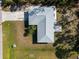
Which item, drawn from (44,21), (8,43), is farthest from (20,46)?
(44,21)

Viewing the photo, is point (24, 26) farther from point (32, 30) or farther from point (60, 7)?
point (60, 7)

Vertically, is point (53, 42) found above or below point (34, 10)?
below

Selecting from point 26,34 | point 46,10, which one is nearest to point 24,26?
point 26,34

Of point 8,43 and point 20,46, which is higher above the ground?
point 8,43

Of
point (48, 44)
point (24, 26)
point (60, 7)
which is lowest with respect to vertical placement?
A: point (48, 44)

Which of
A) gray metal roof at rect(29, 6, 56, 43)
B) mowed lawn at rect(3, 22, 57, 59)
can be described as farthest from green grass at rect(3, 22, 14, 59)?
gray metal roof at rect(29, 6, 56, 43)

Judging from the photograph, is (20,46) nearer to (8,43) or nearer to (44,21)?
(8,43)

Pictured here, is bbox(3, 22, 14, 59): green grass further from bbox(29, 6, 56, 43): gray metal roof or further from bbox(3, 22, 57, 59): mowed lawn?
bbox(29, 6, 56, 43): gray metal roof

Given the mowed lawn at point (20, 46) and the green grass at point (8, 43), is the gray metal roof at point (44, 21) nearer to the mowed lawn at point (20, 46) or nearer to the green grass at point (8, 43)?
the mowed lawn at point (20, 46)
